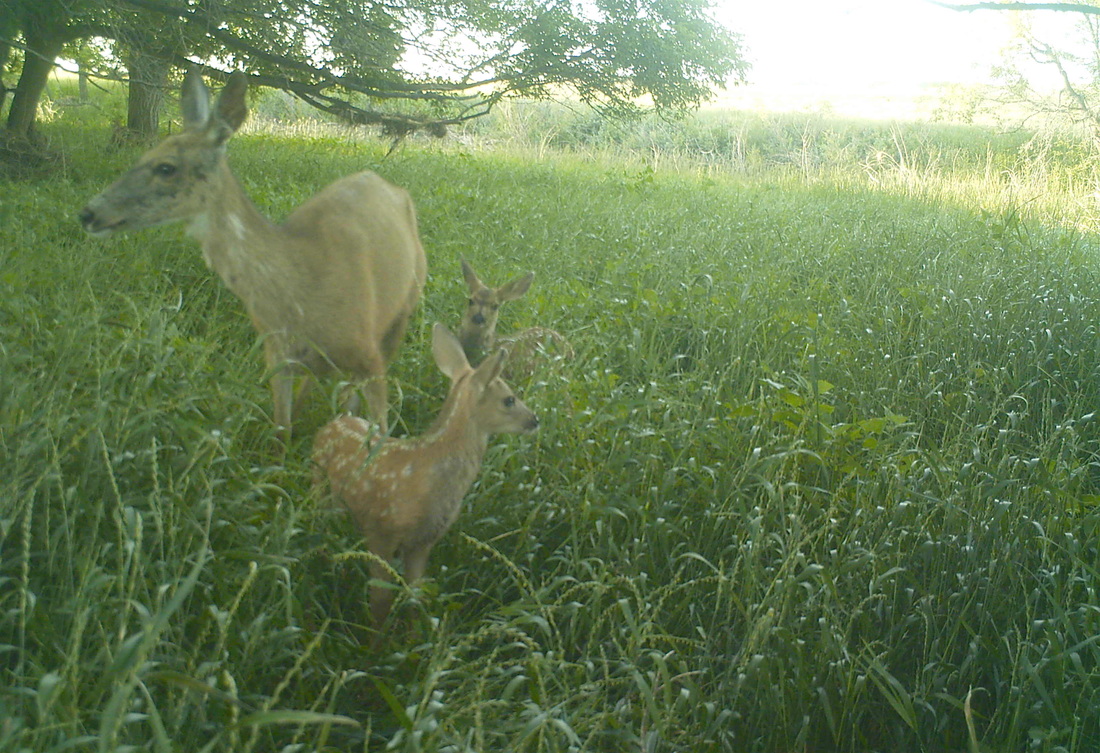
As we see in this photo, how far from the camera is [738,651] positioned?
2.36m

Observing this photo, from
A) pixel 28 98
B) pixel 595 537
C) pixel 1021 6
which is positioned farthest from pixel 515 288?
pixel 28 98

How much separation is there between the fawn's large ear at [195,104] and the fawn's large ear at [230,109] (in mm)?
35

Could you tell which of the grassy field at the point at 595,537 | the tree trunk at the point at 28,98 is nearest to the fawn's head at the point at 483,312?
the grassy field at the point at 595,537

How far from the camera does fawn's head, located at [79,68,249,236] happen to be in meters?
3.18

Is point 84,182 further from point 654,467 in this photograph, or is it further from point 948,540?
point 948,540

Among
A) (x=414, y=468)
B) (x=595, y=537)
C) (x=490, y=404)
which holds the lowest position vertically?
(x=595, y=537)

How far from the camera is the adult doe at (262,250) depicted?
3.23 m

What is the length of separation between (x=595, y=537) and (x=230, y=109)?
2.06 m

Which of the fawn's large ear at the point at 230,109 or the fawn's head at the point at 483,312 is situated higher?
the fawn's large ear at the point at 230,109

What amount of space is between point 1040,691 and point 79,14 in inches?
322

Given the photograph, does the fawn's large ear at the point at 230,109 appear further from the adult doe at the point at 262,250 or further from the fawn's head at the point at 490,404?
the fawn's head at the point at 490,404

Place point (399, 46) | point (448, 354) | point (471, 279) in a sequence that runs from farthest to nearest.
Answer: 1. point (399, 46)
2. point (471, 279)
3. point (448, 354)

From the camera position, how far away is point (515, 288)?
4781mm

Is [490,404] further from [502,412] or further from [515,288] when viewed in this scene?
[515,288]
